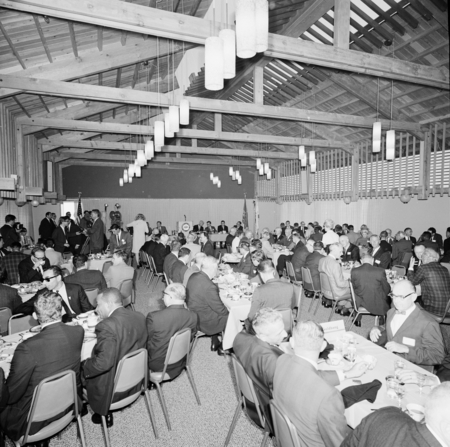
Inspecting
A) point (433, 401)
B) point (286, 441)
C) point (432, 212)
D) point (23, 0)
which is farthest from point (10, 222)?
point (432, 212)

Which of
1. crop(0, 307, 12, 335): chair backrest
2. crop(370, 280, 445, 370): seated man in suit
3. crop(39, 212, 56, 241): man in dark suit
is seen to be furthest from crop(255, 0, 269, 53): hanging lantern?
crop(39, 212, 56, 241): man in dark suit

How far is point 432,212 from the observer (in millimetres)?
10680

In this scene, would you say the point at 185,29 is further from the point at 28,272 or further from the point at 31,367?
the point at 28,272

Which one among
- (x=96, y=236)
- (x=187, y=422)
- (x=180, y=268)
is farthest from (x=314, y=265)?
(x=96, y=236)

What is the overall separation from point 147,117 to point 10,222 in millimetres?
5999

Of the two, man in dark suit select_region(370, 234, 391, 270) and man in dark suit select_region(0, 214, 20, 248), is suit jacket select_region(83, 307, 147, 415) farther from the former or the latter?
man in dark suit select_region(0, 214, 20, 248)

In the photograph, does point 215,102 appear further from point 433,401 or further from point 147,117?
point 433,401

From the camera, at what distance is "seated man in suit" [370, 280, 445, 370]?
2971 mm

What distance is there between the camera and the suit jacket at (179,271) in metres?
5.92

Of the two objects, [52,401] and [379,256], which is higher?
[379,256]

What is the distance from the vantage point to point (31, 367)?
98.8 inches

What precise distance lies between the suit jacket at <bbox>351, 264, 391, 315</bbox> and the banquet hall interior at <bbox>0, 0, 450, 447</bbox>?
0.03m

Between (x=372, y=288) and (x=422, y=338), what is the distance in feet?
7.11

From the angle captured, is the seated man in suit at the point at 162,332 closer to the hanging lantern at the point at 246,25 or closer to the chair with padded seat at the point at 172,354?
the chair with padded seat at the point at 172,354
